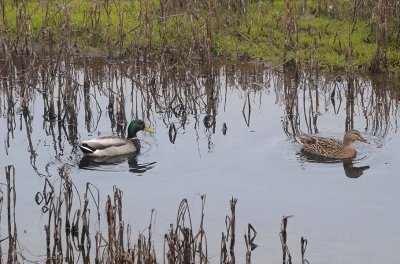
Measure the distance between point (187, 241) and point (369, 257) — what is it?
6.58 feet

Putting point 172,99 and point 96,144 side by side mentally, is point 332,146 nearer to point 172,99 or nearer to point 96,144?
point 172,99

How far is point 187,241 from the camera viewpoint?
26.0 feet

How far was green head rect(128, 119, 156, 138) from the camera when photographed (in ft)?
42.1

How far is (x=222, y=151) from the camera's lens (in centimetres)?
1212

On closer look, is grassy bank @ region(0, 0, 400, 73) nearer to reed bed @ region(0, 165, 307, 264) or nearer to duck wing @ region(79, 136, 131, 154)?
duck wing @ region(79, 136, 131, 154)

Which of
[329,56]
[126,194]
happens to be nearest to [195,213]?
[126,194]

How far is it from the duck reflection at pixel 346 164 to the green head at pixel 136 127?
216 centimetres

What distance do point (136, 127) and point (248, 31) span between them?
15.6 feet

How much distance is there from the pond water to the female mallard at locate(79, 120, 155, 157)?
0.49ft

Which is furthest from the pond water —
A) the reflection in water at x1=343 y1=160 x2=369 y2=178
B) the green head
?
the green head

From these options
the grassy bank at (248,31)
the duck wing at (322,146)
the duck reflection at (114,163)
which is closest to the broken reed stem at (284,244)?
the duck reflection at (114,163)

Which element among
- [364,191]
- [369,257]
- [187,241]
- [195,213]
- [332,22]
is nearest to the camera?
[187,241]

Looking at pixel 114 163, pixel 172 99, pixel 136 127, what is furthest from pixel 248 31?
pixel 114 163

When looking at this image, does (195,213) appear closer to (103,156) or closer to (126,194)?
(126,194)
